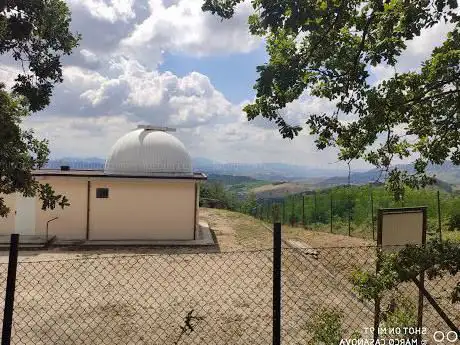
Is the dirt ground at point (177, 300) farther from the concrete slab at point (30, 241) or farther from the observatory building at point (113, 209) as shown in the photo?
the observatory building at point (113, 209)

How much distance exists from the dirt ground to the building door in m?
2.79

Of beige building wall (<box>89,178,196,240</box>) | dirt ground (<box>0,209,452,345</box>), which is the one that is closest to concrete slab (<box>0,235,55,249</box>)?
dirt ground (<box>0,209,452,345</box>)

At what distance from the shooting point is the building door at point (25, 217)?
17359 mm

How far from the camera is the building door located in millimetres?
17359

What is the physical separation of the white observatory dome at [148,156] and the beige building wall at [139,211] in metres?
1.15

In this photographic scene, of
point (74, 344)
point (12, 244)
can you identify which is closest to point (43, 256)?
point (74, 344)

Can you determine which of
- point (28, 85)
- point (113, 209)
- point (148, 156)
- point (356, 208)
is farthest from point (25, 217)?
point (356, 208)

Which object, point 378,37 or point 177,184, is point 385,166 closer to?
point 378,37

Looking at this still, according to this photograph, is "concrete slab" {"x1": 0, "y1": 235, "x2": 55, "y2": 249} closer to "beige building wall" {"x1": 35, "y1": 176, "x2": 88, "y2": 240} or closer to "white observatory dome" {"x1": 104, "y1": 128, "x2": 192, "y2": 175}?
"beige building wall" {"x1": 35, "y1": 176, "x2": 88, "y2": 240}

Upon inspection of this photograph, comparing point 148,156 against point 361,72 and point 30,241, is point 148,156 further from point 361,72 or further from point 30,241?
point 361,72

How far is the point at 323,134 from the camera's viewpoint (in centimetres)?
501

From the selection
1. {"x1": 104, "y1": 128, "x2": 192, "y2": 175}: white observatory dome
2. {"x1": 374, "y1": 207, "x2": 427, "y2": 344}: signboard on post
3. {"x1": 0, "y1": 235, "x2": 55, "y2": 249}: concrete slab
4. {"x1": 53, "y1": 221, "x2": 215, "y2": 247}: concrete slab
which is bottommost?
{"x1": 53, "y1": 221, "x2": 215, "y2": 247}: concrete slab

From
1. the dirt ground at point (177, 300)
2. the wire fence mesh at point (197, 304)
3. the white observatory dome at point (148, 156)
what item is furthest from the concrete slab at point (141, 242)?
the white observatory dome at point (148, 156)

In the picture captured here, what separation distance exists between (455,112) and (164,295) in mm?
7352
